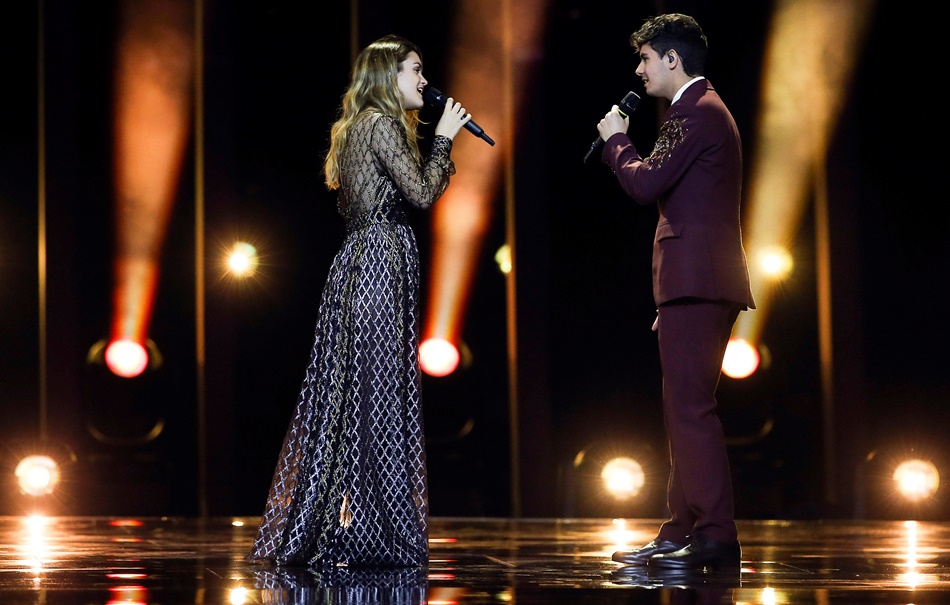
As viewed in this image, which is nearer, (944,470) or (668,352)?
(668,352)

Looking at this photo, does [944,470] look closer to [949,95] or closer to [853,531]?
[853,531]

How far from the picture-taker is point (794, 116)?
4.97 meters

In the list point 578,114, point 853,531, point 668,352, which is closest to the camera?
point 668,352

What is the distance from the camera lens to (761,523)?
4309 mm

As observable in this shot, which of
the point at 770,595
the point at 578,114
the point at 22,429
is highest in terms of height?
the point at 578,114

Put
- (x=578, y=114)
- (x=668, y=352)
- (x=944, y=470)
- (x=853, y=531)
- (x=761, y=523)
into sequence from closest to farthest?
1. (x=668, y=352)
2. (x=853, y=531)
3. (x=761, y=523)
4. (x=944, y=470)
5. (x=578, y=114)

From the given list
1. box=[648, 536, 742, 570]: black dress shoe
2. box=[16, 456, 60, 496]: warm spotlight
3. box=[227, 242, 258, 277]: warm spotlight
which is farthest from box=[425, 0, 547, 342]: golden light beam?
box=[648, 536, 742, 570]: black dress shoe

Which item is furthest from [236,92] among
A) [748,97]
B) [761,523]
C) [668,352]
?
[668,352]

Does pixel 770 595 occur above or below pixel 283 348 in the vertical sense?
below

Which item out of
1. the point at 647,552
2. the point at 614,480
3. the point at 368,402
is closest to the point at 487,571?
the point at 647,552

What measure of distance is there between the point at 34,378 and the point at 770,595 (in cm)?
372

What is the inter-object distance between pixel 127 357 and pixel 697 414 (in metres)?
3.08

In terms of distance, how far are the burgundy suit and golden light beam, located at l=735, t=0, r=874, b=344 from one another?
87.5 inches

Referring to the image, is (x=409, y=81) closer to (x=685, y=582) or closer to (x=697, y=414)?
(x=697, y=414)
